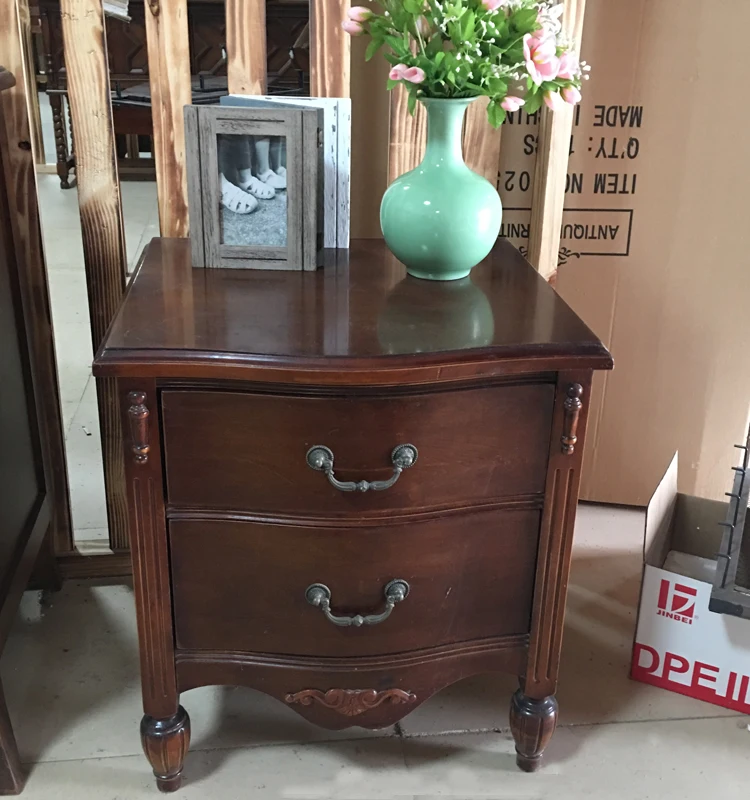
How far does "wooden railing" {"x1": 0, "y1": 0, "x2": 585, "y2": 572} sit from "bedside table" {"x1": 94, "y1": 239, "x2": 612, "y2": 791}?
0.27 m

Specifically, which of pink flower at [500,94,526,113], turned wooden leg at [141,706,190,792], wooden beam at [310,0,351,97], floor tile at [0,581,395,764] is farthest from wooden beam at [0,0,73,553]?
pink flower at [500,94,526,113]

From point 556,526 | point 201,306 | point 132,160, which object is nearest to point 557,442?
point 556,526

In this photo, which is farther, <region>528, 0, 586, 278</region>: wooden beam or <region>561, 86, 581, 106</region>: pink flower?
<region>528, 0, 586, 278</region>: wooden beam

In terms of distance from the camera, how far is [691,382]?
176cm

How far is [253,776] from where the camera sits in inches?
49.8

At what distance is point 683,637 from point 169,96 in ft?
3.92

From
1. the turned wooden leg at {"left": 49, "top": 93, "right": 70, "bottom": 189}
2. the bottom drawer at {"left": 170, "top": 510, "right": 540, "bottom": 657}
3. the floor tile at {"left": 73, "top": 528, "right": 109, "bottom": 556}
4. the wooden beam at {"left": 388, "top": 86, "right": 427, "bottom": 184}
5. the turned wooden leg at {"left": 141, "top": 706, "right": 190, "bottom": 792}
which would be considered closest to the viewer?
the bottom drawer at {"left": 170, "top": 510, "right": 540, "bottom": 657}

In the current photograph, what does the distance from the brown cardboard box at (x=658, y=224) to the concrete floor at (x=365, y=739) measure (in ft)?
1.54

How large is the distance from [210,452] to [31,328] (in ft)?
2.08

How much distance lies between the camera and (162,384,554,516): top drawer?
3.27 feet

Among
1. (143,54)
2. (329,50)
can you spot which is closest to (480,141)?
(329,50)

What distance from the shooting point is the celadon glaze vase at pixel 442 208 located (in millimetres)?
1146

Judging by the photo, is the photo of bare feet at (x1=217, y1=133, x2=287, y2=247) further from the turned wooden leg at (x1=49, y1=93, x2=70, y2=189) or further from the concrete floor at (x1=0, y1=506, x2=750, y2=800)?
the turned wooden leg at (x1=49, y1=93, x2=70, y2=189)

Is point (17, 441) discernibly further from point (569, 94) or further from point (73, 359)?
point (73, 359)
